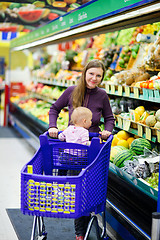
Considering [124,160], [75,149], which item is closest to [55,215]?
[75,149]

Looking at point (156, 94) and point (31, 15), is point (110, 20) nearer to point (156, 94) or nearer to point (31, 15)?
point (156, 94)

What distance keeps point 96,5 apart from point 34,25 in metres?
4.47

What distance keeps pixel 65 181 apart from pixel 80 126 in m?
0.66

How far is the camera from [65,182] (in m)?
2.29

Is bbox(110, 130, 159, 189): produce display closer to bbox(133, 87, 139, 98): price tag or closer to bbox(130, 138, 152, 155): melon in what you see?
bbox(130, 138, 152, 155): melon

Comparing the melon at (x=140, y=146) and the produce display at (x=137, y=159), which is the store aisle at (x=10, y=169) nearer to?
the produce display at (x=137, y=159)

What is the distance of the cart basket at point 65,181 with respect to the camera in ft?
7.51

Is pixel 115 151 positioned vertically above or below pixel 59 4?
below

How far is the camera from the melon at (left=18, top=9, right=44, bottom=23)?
6153 mm

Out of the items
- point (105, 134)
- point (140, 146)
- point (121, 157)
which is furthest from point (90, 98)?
point (140, 146)

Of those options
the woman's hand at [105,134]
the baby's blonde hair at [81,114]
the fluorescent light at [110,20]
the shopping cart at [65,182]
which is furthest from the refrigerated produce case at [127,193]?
the baby's blonde hair at [81,114]

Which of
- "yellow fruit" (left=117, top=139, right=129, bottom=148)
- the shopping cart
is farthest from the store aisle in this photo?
"yellow fruit" (left=117, top=139, right=129, bottom=148)

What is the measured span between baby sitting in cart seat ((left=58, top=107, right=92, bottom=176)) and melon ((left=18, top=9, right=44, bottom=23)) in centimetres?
364

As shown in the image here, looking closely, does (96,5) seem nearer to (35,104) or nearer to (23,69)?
(35,104)
